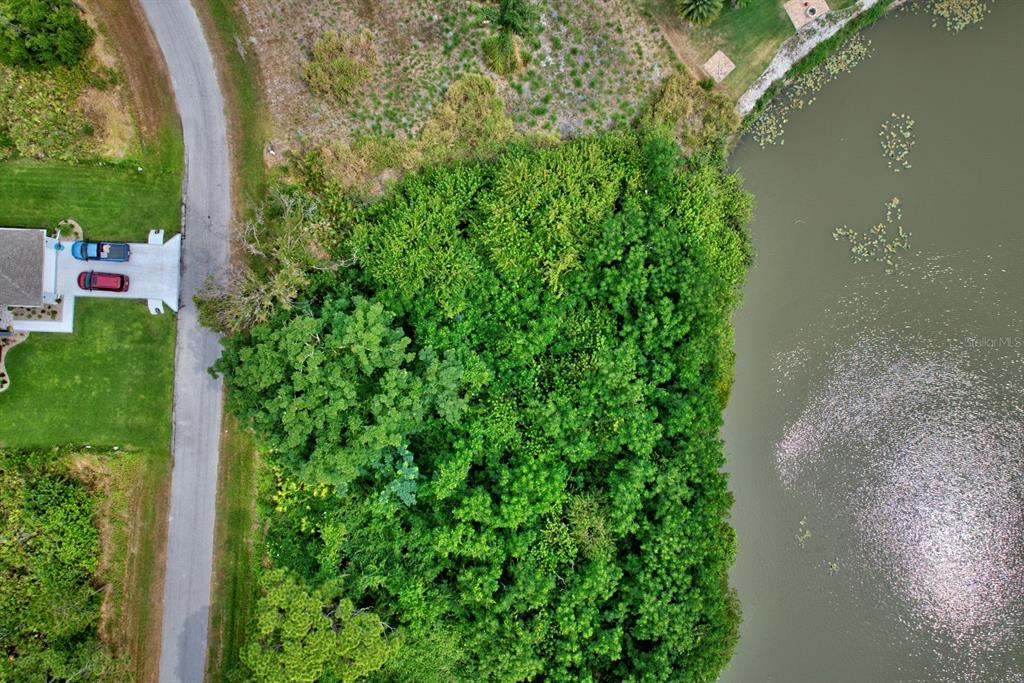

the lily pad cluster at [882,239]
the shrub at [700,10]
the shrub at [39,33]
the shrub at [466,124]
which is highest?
the shrub at [39,33]

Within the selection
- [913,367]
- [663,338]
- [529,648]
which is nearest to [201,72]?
[663,338]

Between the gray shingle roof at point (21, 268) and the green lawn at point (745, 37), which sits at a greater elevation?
the green lawn at point (745, 37)

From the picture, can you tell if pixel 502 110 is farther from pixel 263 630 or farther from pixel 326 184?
pixel 263 630

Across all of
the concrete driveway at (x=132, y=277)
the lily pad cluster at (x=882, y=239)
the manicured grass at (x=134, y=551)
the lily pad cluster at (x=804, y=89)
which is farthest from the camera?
the lily pad cluster at (x=804, y=89)

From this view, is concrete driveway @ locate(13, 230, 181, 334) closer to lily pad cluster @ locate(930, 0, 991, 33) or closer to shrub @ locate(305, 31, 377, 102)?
shrub @ locate(305, 31, 377, 102)

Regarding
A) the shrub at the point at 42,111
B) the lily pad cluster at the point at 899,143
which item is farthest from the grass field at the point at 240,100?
the lily pad cluster at the point at 899,143

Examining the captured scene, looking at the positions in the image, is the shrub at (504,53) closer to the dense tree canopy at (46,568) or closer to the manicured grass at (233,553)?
the manicured grass at (233,553)

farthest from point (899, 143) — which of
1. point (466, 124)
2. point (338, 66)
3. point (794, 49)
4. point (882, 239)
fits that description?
point (338, 66)
